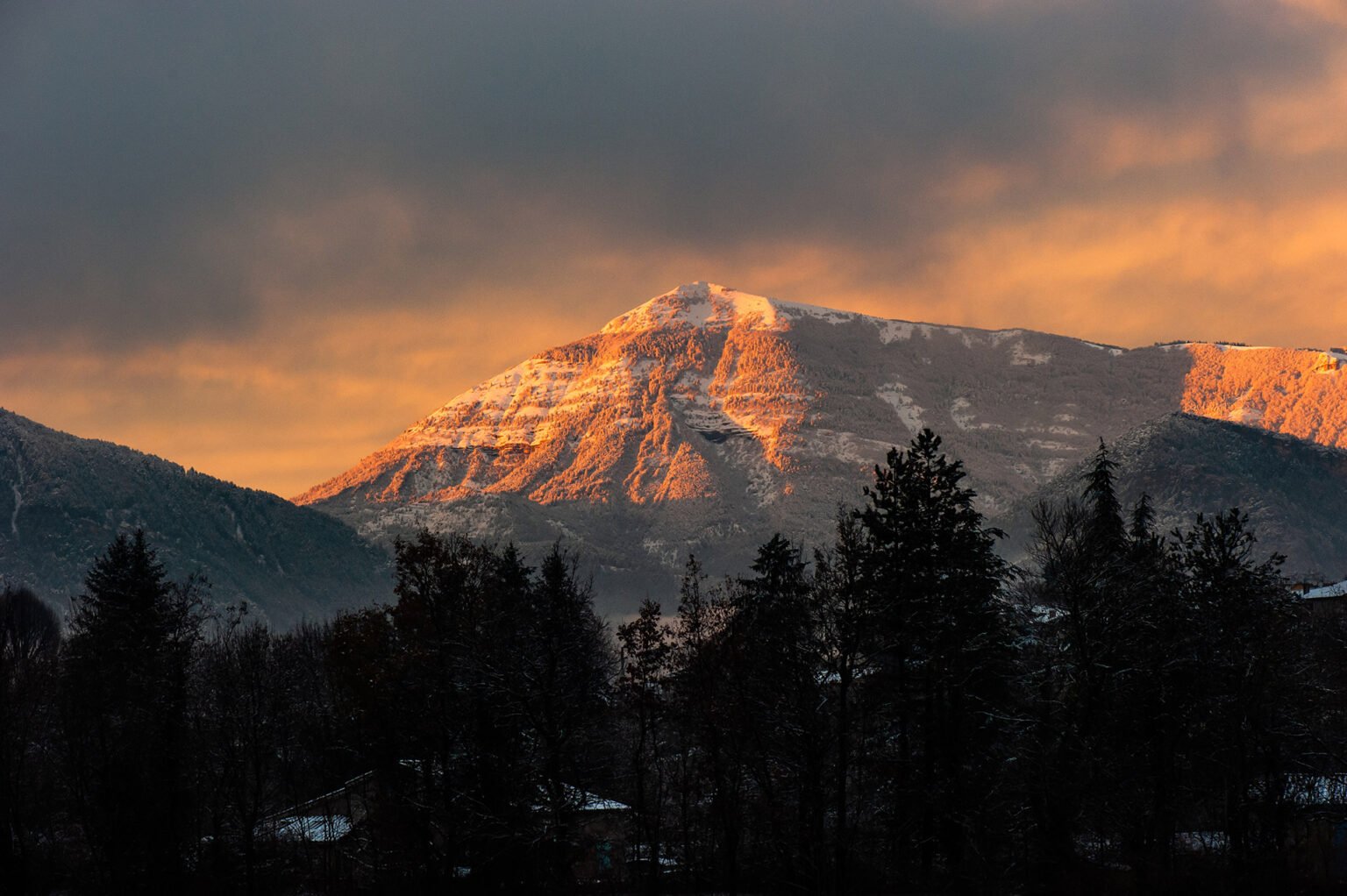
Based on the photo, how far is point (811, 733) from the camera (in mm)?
44000

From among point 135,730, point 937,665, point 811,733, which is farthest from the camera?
point 135,730

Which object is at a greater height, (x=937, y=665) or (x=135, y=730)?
(x=937, y=665)

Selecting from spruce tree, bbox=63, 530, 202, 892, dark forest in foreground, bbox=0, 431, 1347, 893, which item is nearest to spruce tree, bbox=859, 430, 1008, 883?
dark forest in foreground, bbox=0, 431, 1347, 893

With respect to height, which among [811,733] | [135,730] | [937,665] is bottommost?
[135,730]

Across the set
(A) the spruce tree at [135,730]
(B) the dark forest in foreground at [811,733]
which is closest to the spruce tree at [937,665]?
(B) the dark forest in foreground at [811,733]

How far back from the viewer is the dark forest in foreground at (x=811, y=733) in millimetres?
45719

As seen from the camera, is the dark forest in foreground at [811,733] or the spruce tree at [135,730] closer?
the dark forest in foreground at [811,733]

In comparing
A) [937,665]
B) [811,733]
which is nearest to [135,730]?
[811,733]

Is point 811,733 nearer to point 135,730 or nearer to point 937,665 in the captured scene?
point 937,665

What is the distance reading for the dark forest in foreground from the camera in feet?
150

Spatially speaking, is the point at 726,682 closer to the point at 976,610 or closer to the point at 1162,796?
the point at 976,610

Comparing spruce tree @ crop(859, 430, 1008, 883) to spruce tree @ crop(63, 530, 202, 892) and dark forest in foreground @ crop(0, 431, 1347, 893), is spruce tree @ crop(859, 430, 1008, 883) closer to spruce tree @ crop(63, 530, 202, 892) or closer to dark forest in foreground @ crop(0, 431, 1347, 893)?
dark forest in foreground @ crop(0, 431, 1347, 893)

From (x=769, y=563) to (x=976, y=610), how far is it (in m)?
10.4

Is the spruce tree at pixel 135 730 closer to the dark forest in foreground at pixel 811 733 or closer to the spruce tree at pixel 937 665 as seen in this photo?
the dark forest in foreground at pixel 811 733
